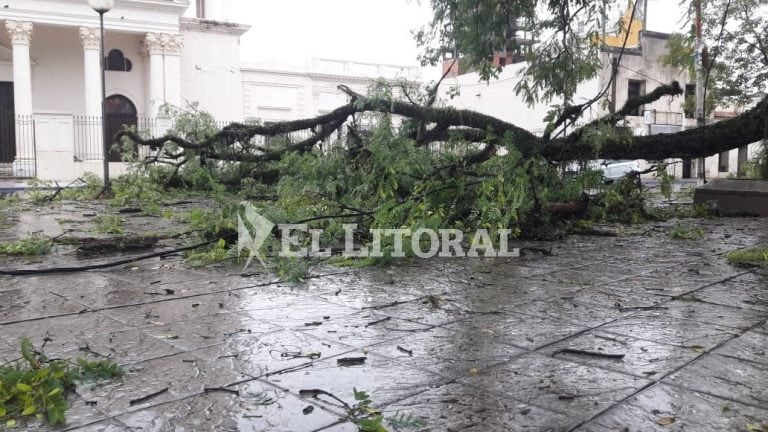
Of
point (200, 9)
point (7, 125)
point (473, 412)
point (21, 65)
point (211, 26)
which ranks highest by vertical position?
point (200, 9)

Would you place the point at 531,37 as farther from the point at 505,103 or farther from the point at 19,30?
the point at 505,103

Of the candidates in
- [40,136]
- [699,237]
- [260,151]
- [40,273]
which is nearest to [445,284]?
[40,273]

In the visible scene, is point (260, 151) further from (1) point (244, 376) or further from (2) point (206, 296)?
(1) point (244, 376)

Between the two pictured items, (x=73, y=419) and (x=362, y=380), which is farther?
(x=362, y=380)

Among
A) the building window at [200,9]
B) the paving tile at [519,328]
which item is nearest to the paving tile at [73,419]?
the paving tile at [519,328]

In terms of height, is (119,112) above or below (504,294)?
above

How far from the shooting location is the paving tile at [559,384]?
7.46 feet

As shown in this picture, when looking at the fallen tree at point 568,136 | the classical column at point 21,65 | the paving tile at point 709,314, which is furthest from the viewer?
the classical column at point 21,65

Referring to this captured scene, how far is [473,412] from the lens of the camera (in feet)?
7.23

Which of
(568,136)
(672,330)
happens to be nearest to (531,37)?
(568,136)

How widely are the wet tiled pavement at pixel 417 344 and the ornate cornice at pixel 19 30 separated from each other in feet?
81.4

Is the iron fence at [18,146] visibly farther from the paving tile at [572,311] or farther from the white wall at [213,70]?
the paving tile at [572,311]

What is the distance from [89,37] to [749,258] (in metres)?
27.2

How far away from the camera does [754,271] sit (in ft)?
16.4
